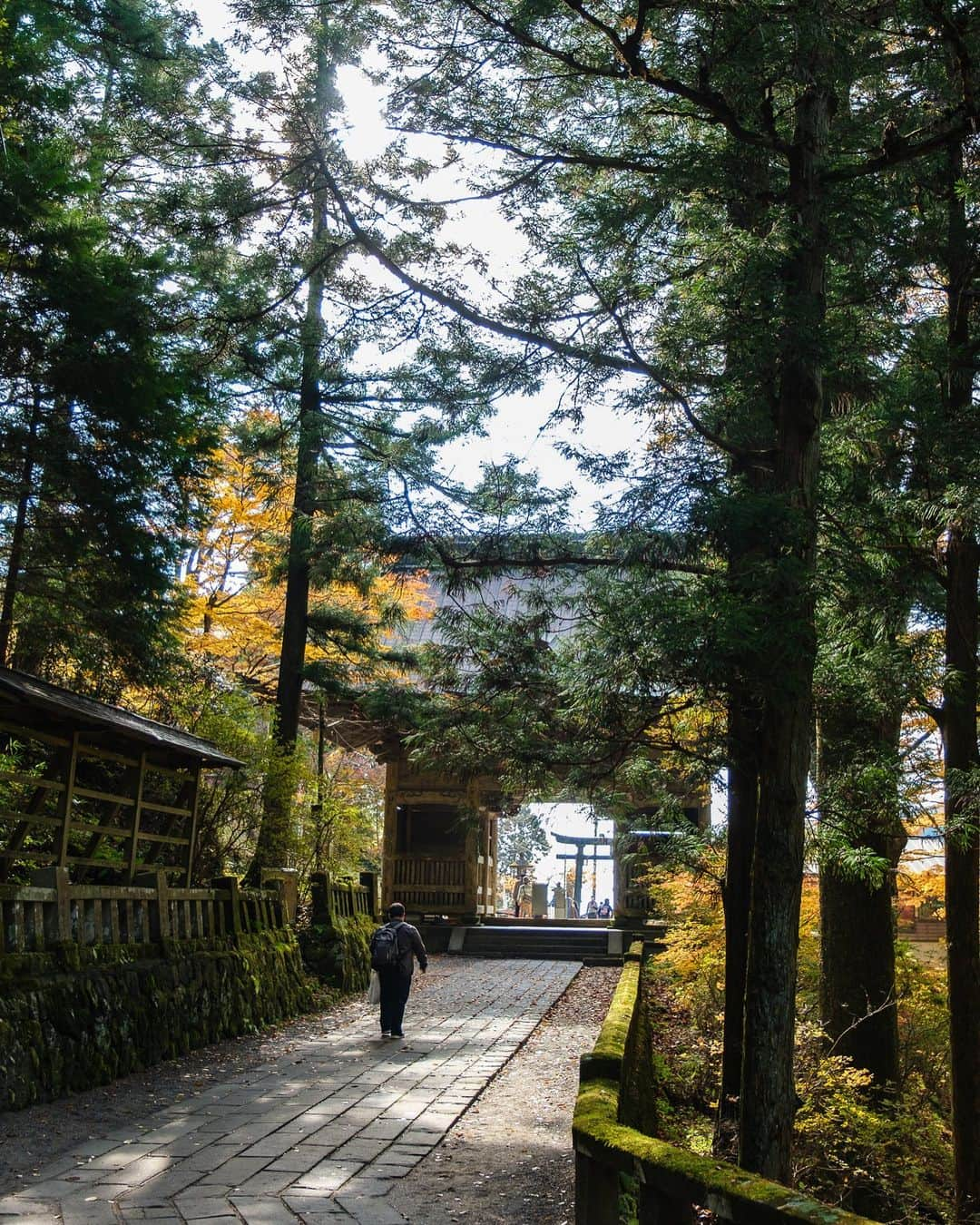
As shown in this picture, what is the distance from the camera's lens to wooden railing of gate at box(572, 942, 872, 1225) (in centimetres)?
298

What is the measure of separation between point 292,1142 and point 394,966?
185 inches

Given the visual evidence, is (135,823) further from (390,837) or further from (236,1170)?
(390,837)

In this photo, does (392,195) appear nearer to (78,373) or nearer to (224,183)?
(224,183)

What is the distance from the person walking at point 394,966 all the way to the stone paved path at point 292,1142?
0.86 feet

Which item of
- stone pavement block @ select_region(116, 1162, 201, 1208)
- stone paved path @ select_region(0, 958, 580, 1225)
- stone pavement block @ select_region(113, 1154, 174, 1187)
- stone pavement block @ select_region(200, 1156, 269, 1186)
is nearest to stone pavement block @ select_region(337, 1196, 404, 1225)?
stone paved path @ select_region(0, 958, 580, 1225)

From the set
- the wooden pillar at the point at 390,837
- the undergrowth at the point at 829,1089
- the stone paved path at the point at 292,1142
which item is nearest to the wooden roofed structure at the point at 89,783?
the stone paved path at the point at 292,1142

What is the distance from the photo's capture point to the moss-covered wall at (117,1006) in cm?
785

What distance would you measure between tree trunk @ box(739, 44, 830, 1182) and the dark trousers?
17.0 ft

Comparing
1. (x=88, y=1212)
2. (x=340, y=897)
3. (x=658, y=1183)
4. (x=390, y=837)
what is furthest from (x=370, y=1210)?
(x=390, y=837)

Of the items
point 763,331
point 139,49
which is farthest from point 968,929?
point 139,49

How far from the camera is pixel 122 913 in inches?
403

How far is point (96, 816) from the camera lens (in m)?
14.3

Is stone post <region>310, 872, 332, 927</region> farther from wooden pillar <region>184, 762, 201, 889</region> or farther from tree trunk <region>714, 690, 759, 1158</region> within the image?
tree trunk <region>714, 690, 759, 1158</region>

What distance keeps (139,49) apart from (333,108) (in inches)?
104
